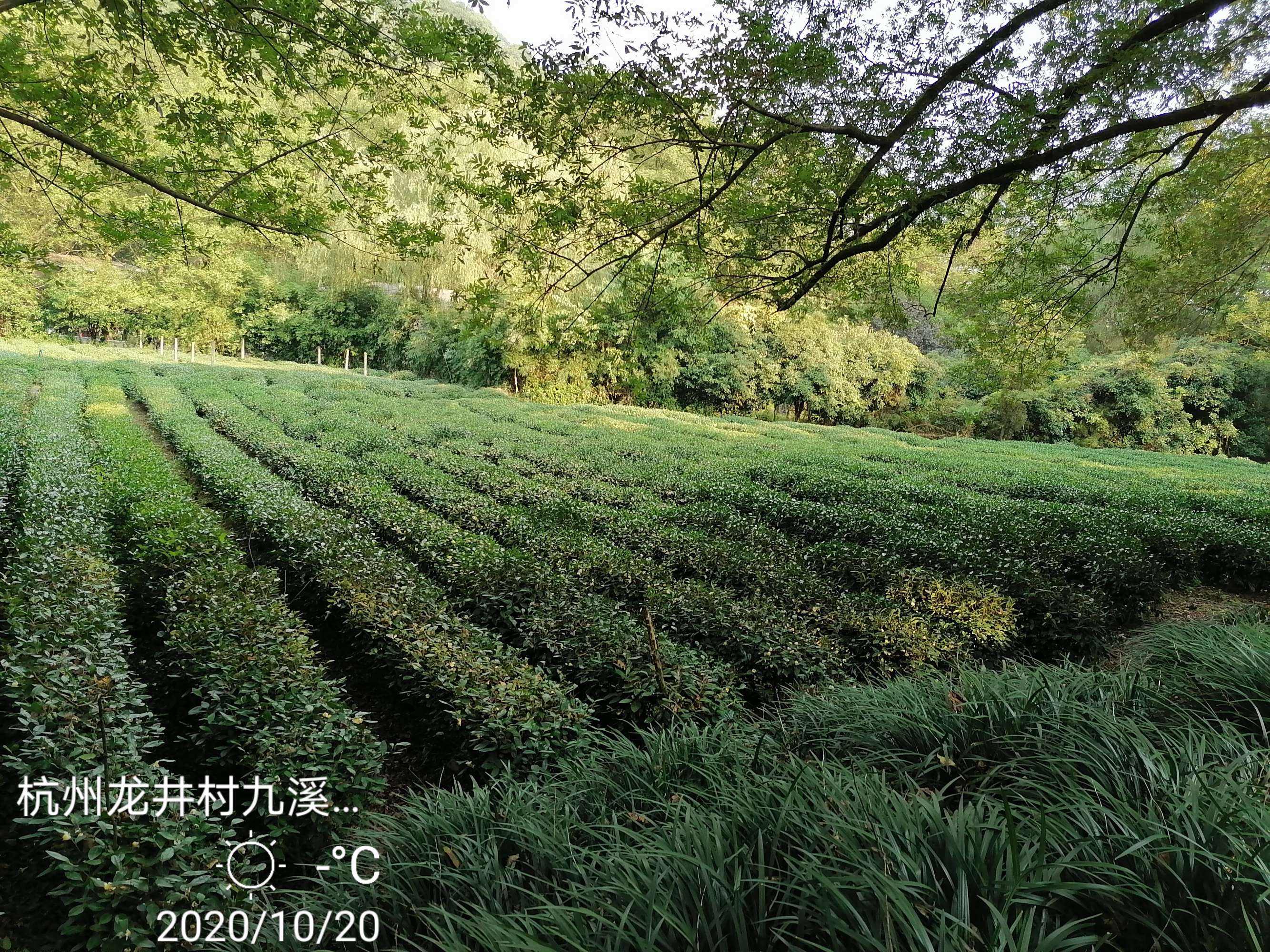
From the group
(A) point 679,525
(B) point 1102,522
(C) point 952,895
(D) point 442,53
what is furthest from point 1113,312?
(C) point 952,895

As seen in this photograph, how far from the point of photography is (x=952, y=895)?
1383 mm

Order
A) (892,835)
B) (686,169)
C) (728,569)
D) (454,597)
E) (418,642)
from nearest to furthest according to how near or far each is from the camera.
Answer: (892,835) < (418,642) < (454,597) < (728,569) < (686,169)

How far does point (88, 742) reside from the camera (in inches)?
98.4

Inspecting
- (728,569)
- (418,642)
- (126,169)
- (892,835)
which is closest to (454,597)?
(418,642)

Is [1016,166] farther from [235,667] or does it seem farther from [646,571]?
[235,667]

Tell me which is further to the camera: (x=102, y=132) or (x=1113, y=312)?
(x=1113, y=312)

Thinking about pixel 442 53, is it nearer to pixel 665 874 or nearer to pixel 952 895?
pixel 665 874

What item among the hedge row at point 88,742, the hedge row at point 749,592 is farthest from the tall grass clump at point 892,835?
the hedge row at point 749,592

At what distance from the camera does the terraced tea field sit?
109 inches

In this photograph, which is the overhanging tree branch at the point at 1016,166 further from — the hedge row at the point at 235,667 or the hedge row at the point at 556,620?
the hedge row at the point at 235,667

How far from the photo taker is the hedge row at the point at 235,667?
2744 mm

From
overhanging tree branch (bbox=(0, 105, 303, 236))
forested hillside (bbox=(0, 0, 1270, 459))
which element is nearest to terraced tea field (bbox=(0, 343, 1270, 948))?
forested hillside (bbox=(0, 0, 1270, 459))

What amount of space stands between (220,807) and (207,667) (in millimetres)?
1072

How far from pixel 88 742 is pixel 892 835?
323 centimetres
